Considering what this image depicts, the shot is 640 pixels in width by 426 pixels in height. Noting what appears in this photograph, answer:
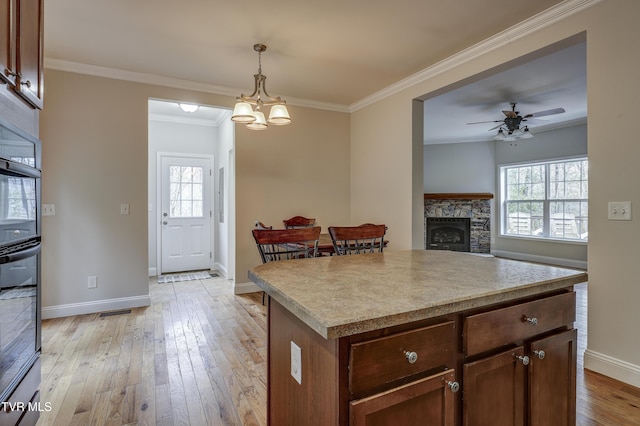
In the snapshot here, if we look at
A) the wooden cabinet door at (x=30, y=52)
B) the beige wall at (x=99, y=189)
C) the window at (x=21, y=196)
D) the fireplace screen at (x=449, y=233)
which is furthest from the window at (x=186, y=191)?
the fireplace screen at (x=449, y=233)

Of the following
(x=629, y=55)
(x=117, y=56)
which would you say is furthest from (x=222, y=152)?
(x=629, y=55)

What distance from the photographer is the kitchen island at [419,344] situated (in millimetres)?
882

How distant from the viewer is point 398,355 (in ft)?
3.06

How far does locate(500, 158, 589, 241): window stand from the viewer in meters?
6.18

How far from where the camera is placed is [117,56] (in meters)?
3.34

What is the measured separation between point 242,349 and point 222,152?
3.78 meters

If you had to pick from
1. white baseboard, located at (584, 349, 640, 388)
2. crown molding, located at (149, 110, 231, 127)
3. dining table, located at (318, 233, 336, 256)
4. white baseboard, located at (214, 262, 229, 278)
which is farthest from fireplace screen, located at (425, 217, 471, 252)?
white baseboard, located at (584, 349, 640, 388)

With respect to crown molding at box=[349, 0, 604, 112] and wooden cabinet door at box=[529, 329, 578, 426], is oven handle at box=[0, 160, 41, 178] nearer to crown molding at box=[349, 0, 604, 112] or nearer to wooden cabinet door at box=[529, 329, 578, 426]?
wooden cabinet door at box=[529, 329, 578, 426]

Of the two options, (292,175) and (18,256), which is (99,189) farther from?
(18,256)

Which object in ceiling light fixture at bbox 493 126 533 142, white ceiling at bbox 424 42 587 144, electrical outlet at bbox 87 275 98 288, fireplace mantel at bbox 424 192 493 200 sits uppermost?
white ceiling at bbox 424 42 587 144

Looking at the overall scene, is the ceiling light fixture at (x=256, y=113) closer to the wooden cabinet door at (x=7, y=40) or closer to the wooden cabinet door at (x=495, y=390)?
the wooden cabinet door at (x=7, y=40)

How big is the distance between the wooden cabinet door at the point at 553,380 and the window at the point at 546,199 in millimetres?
5688

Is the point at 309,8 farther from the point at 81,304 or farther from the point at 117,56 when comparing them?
the point at 81,304

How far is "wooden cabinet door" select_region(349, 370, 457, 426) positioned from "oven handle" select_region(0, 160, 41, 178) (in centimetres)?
141
